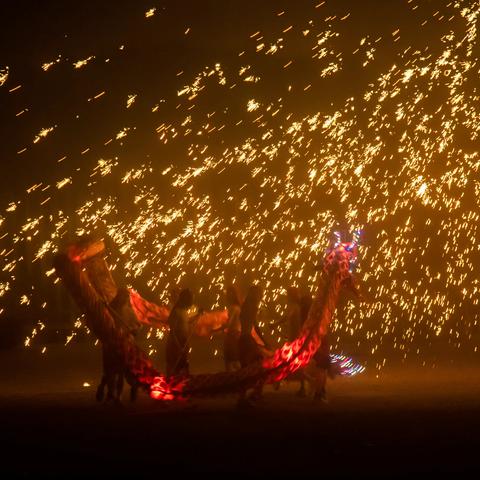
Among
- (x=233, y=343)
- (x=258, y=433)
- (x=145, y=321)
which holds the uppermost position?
(x=145, y=321)

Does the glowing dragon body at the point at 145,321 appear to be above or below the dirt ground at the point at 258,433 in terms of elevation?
above

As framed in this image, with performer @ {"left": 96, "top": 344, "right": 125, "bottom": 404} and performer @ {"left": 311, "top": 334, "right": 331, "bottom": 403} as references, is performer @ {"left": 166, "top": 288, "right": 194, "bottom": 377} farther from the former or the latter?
performer @ {"left": 311, "top": 334, "right": 331, "bottom": 403}

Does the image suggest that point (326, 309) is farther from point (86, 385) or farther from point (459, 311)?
point (459, 311)

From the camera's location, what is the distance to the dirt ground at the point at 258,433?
7844 millimetres

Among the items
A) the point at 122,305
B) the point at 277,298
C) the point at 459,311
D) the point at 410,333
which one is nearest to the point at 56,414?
the point at 122,305

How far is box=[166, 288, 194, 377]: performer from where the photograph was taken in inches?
519

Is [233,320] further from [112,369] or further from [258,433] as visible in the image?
[258,433]

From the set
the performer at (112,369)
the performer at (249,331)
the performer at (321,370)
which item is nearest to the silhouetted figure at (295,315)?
the performer at (321,370)

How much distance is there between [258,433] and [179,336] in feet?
12.1

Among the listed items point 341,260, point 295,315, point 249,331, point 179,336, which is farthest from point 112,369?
point 341,260

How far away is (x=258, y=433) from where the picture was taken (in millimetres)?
9805

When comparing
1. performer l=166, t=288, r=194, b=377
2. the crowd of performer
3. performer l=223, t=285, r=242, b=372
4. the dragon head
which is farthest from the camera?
performer l=223, t=285, r=242, b=372

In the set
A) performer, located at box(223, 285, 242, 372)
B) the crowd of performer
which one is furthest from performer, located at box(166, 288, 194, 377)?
performer, located at box(223, 285, 242, 372)

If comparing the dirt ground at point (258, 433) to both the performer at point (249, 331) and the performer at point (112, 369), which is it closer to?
the performer at point (112, 369)
